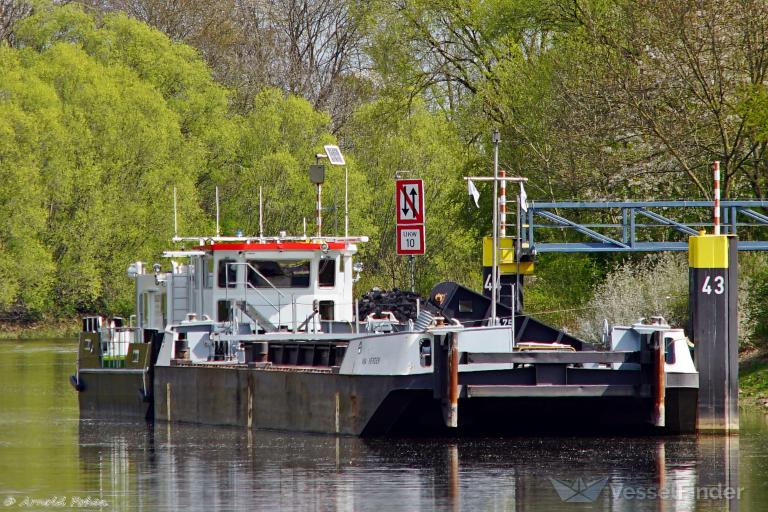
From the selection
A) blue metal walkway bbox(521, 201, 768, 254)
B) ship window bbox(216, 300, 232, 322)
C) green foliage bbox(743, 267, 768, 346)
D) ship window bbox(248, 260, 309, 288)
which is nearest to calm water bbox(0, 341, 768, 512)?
ship window bbox(216, 300, 232, 322)

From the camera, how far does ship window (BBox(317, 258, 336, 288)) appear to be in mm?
34281

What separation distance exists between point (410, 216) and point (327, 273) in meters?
4.54

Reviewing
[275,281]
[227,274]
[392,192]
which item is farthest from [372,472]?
[392,192]

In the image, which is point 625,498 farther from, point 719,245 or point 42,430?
point 42,430

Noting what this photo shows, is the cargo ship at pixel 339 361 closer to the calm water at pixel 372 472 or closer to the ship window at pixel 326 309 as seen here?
the ship window at pixel 326 309

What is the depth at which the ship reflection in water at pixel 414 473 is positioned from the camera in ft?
72.4

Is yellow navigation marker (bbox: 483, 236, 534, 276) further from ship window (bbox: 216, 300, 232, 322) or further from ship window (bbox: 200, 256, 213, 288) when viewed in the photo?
ship window (bbox: 200, 256, 213, 288)

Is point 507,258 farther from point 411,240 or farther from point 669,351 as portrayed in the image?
point 669,351

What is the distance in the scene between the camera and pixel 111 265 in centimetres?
7300

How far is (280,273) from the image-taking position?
112ft

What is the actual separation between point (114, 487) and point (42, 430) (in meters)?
9.32

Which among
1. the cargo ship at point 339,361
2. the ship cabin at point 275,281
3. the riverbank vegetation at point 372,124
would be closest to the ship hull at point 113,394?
the cargo ship at point 339,361

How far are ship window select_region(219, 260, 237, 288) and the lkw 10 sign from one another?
5004 millimetres

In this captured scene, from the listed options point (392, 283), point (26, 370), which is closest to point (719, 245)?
point (26, 370)
